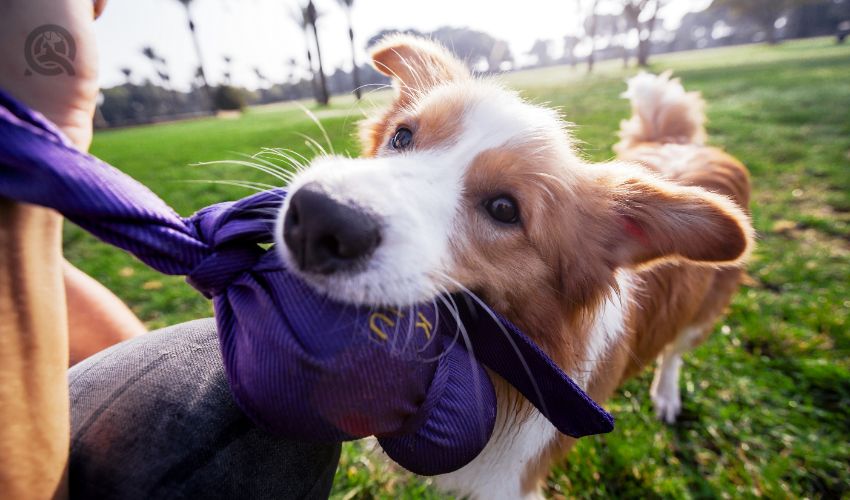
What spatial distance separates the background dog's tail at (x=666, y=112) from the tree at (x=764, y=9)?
67.7 m

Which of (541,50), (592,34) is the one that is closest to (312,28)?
(592,34)

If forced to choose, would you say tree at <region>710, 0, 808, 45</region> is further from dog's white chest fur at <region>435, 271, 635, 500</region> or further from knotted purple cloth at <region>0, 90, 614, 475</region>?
knotted purple cloth at <region>0, 90, 614, 475</region>

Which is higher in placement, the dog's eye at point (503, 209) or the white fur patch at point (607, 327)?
the dog's eye at point (503, 209)

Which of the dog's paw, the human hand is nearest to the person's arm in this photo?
the human hand

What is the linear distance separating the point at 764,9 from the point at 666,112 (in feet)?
232

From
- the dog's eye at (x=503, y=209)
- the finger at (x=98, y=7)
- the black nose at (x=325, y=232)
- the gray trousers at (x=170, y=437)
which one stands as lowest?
the gray trousers at (x=170, y=437)

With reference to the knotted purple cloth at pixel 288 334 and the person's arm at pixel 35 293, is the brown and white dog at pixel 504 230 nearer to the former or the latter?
the knotted purple cloth at pixel 288 334

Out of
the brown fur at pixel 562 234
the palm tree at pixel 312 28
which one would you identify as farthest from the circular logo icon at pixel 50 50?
the palm tree at pixel 312 28

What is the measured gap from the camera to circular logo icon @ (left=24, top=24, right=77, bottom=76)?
40.4 inches

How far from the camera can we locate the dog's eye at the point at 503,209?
1692 millimetres

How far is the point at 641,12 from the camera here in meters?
36.9

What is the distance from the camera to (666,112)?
349 centimetres

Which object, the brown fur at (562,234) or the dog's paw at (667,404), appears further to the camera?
the dog's paw at (667,404)

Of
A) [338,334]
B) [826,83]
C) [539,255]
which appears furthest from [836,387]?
[826,83]
